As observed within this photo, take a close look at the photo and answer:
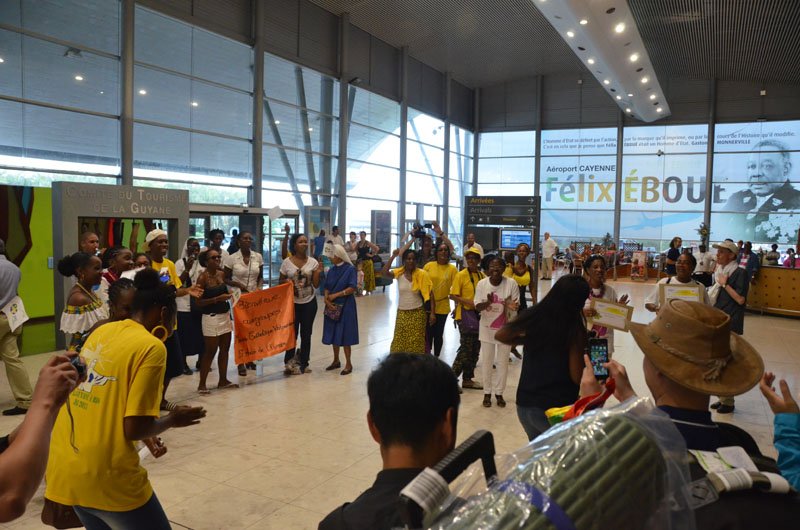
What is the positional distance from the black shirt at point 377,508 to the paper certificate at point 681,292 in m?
4.86

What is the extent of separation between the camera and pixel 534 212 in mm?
13641

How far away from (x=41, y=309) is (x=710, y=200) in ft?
78.3

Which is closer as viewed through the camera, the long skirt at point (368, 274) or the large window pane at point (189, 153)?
the large window pane at point (189, 153)

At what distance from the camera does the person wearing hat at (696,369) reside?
5.36 ft

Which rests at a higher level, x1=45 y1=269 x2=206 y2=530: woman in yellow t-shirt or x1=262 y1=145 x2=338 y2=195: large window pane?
x1=262 y1=145 x2=338 y2=195: large window pane

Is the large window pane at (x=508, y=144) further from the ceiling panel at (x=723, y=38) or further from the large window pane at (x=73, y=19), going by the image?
the large window pane at (x=73, y=19)

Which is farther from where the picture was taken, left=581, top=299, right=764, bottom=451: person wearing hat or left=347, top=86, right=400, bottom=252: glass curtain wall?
left=347, top=86, right=400, bottom=252: glass curtain wall

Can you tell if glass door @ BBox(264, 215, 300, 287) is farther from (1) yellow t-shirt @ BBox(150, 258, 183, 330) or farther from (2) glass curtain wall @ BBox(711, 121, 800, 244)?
(2) glass curtain wall @ BBox(711, 121, 800, 244)

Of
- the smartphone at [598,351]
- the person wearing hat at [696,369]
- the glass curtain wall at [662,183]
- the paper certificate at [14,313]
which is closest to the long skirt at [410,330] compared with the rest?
the smartphone at [598,351]

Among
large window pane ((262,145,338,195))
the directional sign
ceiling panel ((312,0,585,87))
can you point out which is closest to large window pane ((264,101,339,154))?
large window pane ((262,145,338,195))

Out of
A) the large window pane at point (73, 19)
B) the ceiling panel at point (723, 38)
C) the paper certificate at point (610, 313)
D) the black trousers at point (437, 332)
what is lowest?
the black trousers at point (437, 332)

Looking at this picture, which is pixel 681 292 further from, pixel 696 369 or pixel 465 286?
pixel 696 369

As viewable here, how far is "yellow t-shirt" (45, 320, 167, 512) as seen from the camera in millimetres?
2234

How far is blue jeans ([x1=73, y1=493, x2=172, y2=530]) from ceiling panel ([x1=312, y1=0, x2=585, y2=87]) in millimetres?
17847
